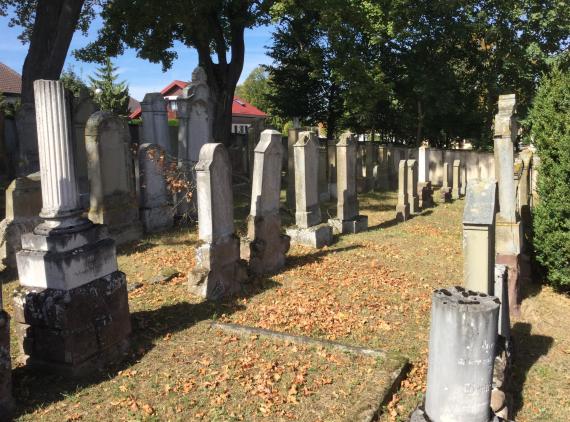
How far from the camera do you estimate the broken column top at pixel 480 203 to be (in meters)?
4.58

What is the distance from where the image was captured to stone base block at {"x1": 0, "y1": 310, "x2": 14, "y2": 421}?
4.05 m

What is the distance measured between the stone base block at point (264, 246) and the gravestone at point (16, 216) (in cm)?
372

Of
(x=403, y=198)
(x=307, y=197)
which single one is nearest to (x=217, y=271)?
(x=307, y=197)

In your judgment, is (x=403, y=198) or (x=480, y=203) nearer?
(x=480, y=203)

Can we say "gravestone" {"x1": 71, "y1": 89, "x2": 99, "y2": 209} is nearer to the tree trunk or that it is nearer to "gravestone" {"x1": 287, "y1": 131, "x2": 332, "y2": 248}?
the tree trunk

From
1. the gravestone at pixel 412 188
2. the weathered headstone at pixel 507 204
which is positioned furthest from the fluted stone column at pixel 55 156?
the gravestone at pixel 412 188

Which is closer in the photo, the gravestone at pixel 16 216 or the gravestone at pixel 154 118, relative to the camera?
the gravestone at pixel 16 216

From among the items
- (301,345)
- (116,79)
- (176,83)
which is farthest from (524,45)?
(176,83)

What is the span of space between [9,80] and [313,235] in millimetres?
39895

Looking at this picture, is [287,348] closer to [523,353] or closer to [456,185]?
[523,353]

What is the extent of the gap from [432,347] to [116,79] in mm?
46573

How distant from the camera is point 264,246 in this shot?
8.22 m

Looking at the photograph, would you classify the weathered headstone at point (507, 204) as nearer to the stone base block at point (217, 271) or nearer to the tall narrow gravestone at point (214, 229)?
the stone base block at point (217, 271)

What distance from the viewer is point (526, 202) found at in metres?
8.55
